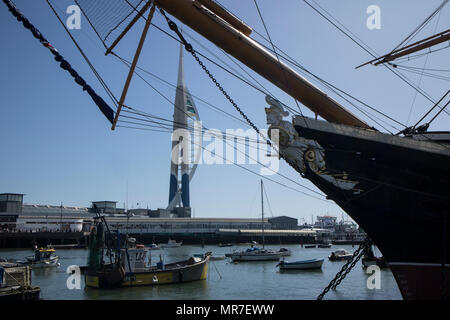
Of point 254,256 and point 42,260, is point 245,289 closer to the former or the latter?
point 254,256

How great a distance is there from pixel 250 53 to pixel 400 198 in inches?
226

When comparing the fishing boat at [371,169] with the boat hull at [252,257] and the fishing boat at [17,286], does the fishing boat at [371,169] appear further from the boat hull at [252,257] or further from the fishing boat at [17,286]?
the boat hull at [252,257]

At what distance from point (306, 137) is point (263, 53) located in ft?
8.71

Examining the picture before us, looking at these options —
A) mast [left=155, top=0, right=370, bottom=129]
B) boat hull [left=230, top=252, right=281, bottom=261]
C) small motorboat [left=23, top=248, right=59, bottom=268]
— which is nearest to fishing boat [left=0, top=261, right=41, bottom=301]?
mast [left=155, top=0, right=370, bottom=129]

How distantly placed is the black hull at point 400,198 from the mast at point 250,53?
152cm

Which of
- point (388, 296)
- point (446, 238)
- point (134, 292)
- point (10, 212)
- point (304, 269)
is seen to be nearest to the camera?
point (446, 238)

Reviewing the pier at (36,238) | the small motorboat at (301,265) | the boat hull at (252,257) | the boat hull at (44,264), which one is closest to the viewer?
the small motorboat at (301,265)

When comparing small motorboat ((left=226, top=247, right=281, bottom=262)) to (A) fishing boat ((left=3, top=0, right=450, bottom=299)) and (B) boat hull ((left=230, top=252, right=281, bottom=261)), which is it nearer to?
(B) boat hull ((left=230, top=252, right=281, bottom=261))

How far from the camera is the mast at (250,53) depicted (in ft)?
36.7

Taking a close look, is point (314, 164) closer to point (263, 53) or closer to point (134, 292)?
point (263, 53)

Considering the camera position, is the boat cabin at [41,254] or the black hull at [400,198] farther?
the boat cabin at [41,254]

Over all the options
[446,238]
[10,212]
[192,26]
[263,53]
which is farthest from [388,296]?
[10,212]

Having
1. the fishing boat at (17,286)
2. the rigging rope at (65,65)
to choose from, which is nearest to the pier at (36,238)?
the fishing boat at (17,286)
